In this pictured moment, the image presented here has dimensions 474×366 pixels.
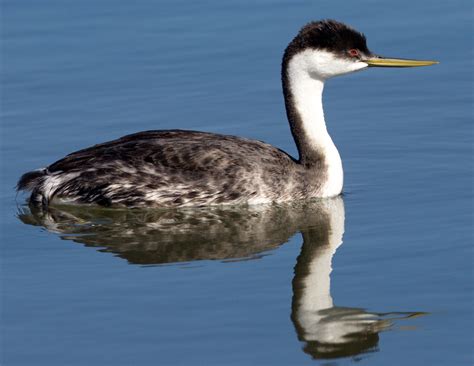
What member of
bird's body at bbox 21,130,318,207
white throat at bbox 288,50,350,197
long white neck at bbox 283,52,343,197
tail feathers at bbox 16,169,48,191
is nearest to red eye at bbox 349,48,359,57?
white throat at bbox 288,50,350,197

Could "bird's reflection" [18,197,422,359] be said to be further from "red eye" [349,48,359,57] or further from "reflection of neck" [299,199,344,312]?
"red eye" [349,48,359,57]

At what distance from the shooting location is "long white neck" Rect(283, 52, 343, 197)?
12977mm

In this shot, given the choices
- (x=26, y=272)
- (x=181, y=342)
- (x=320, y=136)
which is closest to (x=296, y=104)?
(x=320, y=136)

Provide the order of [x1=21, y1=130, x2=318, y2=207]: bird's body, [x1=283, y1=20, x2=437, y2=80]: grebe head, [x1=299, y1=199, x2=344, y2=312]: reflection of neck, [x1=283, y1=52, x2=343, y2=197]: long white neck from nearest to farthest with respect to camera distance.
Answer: [x1=299, y1=199, x2=344, y2=312]: reflection of neck < [x1=21, y1=130, x2=318, y2=207]: bird's body < [x1=283, y1=20, x2=437, y2=80]: grebe head < [x1=283, y1=52, x2=343, y2=197]: long white neck

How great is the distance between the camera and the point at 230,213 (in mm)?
12617

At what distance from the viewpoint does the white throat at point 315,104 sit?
12930 mm

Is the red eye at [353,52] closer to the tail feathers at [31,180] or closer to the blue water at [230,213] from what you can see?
the blue water at [230,213]

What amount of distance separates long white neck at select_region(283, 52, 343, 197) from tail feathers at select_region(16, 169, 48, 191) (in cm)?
243

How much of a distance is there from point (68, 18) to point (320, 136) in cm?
549

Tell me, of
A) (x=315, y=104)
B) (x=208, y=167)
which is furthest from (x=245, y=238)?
(x=315, y=104)

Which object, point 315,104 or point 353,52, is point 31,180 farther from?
point 353,52

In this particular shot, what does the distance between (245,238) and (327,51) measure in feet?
7.13

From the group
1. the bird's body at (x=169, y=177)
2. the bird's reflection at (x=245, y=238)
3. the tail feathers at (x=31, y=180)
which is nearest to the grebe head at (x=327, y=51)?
the bird's body at (x=169, y=177)

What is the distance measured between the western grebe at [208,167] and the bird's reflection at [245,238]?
13 cm
